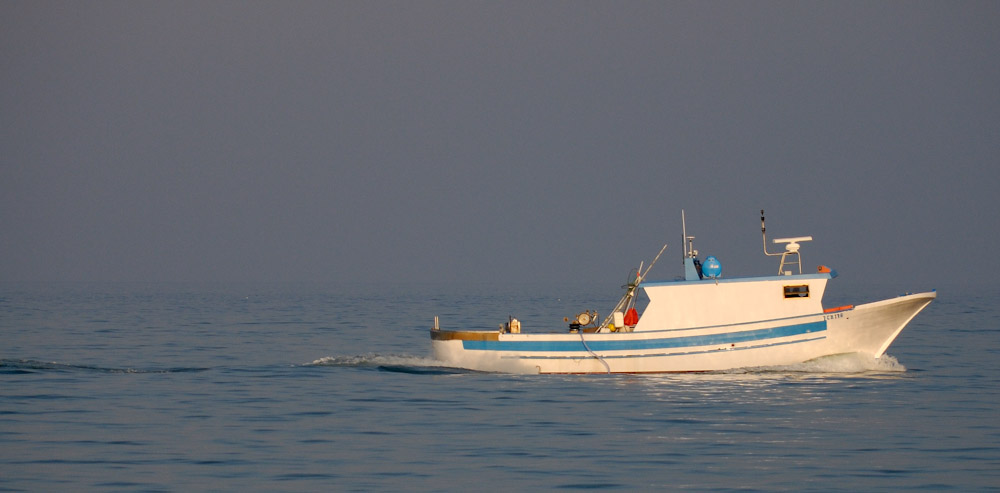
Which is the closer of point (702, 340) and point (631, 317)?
point (702, 340)

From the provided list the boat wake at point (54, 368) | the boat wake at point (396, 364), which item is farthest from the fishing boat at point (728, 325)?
the boat wake at point (54, 368)

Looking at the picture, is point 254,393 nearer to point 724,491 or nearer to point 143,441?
point 143,441

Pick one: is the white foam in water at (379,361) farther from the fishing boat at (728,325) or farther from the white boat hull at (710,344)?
the fishing boat at (728,325)

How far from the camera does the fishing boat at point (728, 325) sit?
119 ft

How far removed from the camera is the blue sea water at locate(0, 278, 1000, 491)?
21.4 meters

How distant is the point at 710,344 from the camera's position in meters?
36.3

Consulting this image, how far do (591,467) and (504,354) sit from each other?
16289 millimetres

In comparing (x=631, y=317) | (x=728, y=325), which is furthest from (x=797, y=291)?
(x=631, y=317)

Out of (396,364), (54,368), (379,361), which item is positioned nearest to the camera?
(54,368)

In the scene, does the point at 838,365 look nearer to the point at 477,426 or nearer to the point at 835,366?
the point at 835,366

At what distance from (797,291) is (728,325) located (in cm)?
250

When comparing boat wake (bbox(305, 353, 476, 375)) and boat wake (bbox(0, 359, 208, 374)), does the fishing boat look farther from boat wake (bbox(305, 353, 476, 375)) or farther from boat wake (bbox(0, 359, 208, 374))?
boat wake (bbox(0, 359, 208, 374))

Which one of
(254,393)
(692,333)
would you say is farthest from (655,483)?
(254,393)

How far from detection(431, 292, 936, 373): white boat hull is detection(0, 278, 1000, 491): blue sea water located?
0.60m
